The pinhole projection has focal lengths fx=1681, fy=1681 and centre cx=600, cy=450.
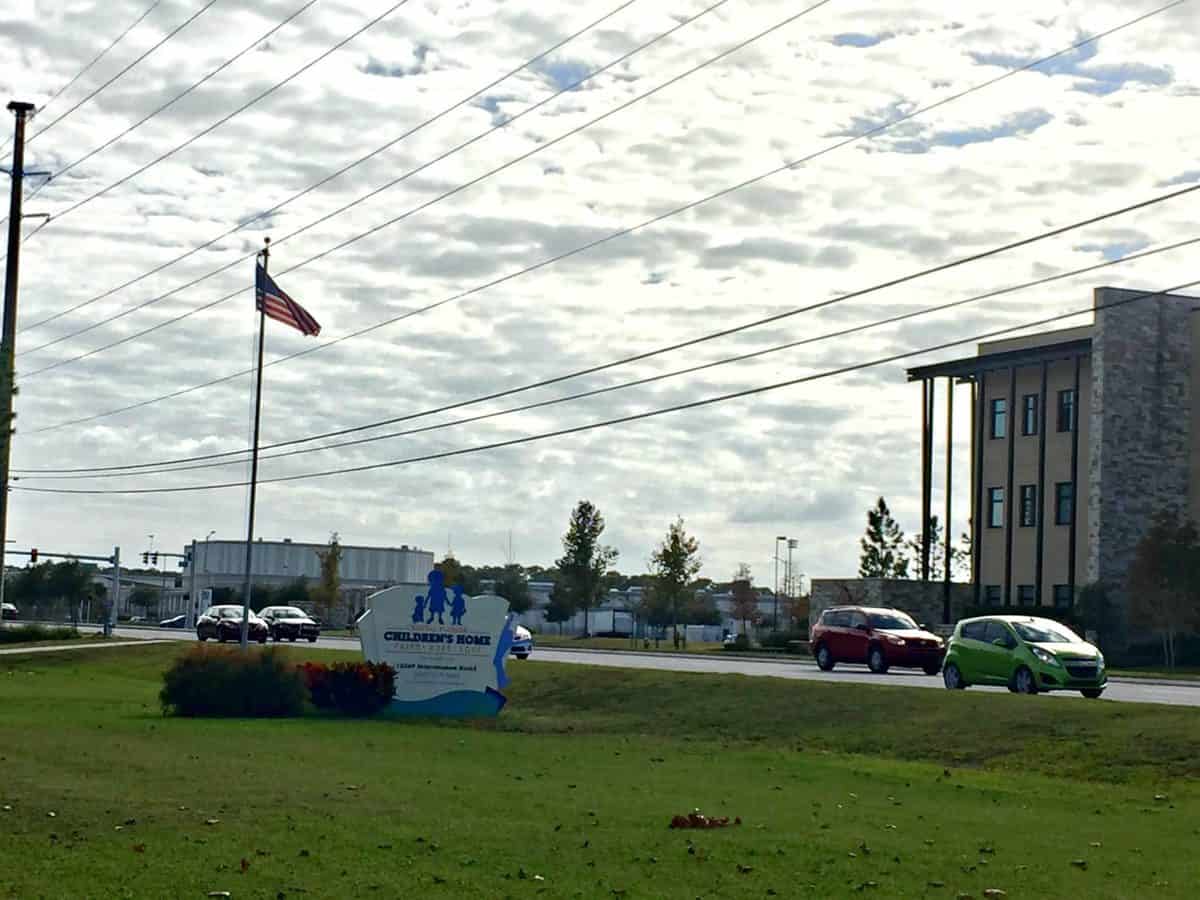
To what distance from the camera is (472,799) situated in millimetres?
17391

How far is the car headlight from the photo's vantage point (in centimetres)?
3155

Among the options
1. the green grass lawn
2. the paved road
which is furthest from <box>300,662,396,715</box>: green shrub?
the paved road

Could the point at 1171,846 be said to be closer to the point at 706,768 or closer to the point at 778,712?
the point at 706,768

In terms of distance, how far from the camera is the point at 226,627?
2427 inches

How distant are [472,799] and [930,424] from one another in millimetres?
57333

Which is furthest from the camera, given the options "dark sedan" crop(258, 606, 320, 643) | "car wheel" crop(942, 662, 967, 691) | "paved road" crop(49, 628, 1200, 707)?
"dark sedan" crop(258, 606, 320, 643)

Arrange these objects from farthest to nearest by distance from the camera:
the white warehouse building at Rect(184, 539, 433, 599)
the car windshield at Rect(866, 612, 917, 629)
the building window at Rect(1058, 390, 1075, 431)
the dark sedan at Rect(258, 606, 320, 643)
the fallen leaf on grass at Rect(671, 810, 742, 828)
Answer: the white warehouse building at Rect(184, 539, 433, 599) → the building window at Rect(1058, 390, 1075, 431) → the dark sedan at Rect(258, 606, 320, 643) → the car windshield at Rect(866, 612, 917, 629) → the fallen leaf on grass at Rect(671, 810, 742, 828)

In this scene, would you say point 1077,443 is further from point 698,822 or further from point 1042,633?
point 698,822

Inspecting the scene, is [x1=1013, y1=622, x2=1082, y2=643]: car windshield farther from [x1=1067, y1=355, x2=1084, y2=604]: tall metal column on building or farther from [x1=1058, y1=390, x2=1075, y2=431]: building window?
[x1=1058, y1=390, x2=1075, y2=431]: building window

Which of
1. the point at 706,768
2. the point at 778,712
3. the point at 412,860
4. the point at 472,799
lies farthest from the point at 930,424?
the point at 412,860

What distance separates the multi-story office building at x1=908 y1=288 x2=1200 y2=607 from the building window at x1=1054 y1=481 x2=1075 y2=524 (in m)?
0.06

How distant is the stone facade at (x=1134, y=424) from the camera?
64.7 meters

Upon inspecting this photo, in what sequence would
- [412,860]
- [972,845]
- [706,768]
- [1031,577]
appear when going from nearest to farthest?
[412,860], [972,845], [706,768], [1031,577]

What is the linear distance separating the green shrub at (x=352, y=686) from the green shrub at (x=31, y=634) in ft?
121
